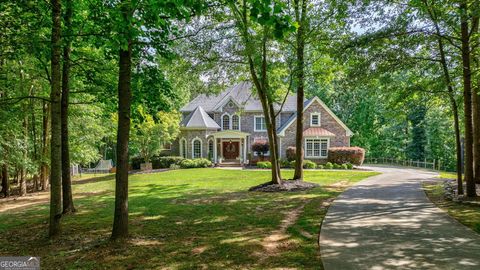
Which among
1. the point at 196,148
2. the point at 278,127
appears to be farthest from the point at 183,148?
the point at 278,127

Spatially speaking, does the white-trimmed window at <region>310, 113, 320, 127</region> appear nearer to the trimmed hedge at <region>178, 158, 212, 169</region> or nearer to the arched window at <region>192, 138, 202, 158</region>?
the trimmed hedge at <region>178, 158, 212, 169</region>

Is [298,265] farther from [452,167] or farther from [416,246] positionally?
[452,167]

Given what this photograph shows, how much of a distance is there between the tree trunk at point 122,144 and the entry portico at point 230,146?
24789 millimetres

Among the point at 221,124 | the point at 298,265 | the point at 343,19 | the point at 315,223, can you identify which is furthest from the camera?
the point at 221,124

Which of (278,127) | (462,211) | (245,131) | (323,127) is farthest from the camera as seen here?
(245,131)

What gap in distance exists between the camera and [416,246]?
600 centimetres

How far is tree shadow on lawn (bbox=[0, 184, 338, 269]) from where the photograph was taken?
17.6 ft

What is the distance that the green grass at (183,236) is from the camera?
5363 mm

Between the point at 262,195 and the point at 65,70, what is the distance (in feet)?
26.1

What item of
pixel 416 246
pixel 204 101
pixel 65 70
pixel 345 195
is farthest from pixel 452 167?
pixel 65 70

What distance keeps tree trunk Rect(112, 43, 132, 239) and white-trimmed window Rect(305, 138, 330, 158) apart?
2542 centimetres

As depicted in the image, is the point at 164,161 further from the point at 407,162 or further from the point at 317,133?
the point at 407,162

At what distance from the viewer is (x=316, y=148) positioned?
100ft

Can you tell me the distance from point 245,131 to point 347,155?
992 centimetres
